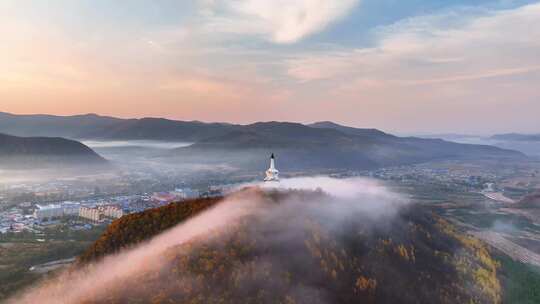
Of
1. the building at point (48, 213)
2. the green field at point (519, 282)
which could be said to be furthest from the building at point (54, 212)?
the green field at point (519, 282)

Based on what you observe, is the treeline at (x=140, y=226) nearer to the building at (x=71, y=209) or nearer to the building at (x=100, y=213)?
the building at (x=100, y=213)

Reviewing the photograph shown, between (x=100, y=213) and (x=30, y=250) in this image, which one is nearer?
(x=30, y=250)

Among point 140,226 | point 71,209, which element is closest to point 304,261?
point 140,226

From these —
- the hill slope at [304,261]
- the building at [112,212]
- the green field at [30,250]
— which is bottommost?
the green field at [30,250]

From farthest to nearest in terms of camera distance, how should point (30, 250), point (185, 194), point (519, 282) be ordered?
1. point (185, 194)
2. point (30, 250)
3. point (519, 282)

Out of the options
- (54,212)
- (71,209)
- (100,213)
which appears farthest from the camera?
(71,209)

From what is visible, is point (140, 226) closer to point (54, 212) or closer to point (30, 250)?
point (30, 250)

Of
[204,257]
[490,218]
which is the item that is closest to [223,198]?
[204,257]

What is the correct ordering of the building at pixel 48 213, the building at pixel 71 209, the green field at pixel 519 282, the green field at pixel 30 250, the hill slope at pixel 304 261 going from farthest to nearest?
1. the building at pixel 71 209
2. the building at pixel 48 213
3. the green field at pixel 30 250
4. the green field at pixel 519 282
5. the hill slope at pixel 304 261

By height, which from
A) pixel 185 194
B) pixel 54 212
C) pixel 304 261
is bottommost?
pixel 54 212

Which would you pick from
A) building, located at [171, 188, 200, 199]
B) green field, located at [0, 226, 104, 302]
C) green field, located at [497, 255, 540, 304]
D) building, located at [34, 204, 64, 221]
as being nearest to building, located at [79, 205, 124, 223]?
building, located at [34, 204, 64, 221]

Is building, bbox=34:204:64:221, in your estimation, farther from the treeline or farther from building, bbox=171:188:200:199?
the treeline

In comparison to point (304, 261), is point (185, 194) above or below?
below
